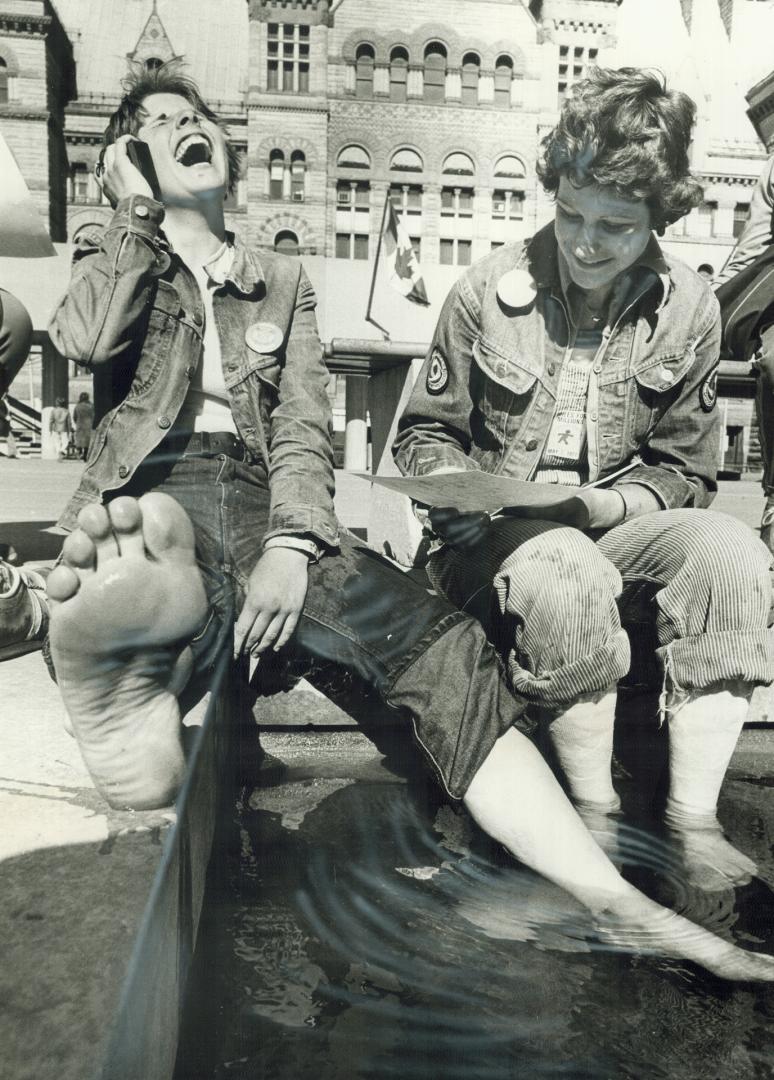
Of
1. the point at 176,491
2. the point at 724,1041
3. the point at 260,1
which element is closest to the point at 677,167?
the point at 176,491

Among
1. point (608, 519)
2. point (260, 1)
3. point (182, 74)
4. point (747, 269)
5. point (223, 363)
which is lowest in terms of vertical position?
point (608, 519)

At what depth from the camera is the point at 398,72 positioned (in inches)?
138

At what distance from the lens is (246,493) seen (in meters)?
1.34

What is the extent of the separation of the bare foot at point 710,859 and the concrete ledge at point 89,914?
1.98 ft

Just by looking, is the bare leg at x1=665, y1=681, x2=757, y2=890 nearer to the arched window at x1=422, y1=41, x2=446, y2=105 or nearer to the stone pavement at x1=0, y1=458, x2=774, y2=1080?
the stone pavement at x1=0, y1=458, x2=774, y2=1080

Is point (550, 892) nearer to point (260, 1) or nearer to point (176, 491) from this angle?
point (176, 491)

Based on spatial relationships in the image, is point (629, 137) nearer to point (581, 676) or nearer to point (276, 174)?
point (581, 676)

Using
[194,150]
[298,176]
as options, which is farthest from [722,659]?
[298,176]

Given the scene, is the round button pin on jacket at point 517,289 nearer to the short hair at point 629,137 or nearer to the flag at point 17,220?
the short hair at point 629,137

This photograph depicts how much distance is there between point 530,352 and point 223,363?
0.48 metres

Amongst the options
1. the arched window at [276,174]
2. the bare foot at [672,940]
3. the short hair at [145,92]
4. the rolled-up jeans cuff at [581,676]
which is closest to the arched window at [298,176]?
the arched window at [276,174]

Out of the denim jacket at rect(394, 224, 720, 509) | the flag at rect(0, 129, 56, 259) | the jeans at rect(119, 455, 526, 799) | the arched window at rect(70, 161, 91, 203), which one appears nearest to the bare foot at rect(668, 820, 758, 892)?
the jeans at rect(119, 455, 526, 799)

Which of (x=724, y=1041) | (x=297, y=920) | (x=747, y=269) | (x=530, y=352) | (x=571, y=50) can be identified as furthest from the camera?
(x=571, y=50)

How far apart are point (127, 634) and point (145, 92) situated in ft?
3.25
